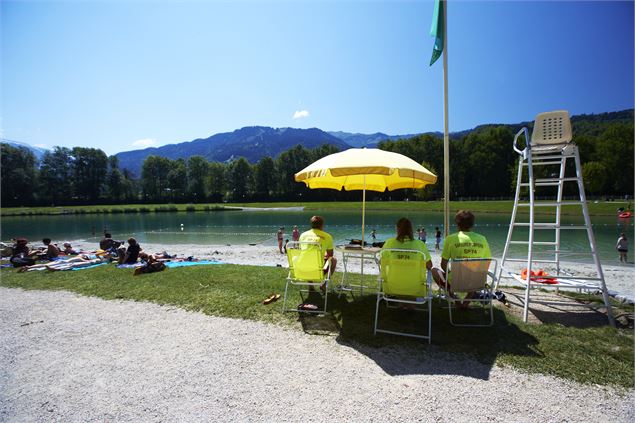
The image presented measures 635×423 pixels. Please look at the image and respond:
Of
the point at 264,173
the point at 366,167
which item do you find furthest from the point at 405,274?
the point at 264,173

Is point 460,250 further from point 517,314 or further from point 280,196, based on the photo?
point 280,196

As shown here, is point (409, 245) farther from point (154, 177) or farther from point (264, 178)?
point (154, 177)

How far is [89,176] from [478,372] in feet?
454

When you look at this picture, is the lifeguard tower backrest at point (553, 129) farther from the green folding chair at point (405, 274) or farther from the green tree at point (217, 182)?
the green tree at point (217, 182)

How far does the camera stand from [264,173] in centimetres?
11688

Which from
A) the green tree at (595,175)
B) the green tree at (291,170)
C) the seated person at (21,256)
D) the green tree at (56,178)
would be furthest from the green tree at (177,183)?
the green tree at (595,175)

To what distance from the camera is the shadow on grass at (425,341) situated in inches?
172

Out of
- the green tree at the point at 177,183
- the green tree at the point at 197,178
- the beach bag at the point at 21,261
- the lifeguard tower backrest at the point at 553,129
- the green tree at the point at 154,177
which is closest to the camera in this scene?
the lifeguard tower backrest at the point at 553,129

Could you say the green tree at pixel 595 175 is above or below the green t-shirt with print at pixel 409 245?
above

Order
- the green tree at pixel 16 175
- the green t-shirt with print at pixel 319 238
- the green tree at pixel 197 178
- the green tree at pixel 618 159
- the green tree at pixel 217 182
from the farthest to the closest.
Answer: the green tree at pixel 217 182, the green tree at pixel 197 178, the green tree at pixel 16 175, the green tree at pixel 618 159, the green t-shirt with print at pixel 319 238

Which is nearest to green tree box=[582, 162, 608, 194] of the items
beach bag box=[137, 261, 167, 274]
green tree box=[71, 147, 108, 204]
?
beach bag box=[137, 261, 167, 274]

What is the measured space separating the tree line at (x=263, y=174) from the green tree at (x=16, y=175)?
213 millimetres

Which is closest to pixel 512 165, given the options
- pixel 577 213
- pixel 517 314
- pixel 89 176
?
pixel 577 213

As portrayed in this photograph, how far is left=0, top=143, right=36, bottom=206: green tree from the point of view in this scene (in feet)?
307
